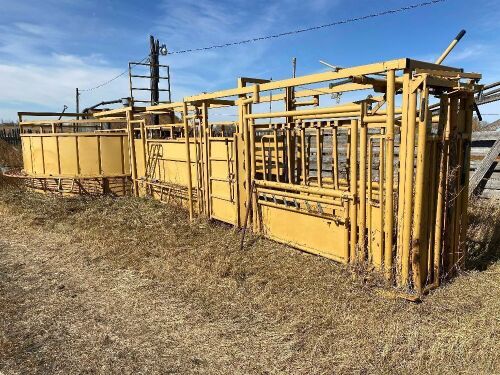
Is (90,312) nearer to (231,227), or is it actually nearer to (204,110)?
(231,227)

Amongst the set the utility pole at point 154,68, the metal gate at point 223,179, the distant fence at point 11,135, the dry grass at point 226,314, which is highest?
the utility pole at point 154,68

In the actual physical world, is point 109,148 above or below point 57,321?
above

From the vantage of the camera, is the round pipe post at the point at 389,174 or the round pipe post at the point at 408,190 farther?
the round pipe post at the point at 389,174

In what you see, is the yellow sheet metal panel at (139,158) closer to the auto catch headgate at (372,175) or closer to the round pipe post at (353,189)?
the auto catch headgate at (372,175)

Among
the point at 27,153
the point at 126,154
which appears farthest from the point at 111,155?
the point at 27,153

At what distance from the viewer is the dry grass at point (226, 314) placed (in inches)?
139

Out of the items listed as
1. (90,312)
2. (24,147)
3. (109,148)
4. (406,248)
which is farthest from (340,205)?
(24,147)

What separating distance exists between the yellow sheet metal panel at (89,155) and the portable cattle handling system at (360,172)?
3392mm

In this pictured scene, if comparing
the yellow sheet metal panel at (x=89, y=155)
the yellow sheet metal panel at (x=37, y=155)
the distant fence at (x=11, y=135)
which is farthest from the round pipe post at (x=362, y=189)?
the distant fence at (x=11, y=135)

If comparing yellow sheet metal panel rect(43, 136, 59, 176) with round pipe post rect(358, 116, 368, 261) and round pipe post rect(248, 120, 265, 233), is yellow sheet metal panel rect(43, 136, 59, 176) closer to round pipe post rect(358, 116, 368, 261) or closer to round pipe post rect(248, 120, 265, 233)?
round pipe post rect(248, 120, 265, 233)

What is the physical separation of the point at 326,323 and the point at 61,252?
488 centimetres

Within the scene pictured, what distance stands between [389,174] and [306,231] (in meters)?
1.78

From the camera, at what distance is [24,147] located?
11.7 metres

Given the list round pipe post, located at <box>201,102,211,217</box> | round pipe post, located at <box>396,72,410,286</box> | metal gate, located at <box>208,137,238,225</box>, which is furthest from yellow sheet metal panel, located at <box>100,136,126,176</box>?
round pipe post, located at <box>396,72,410,286</box>
